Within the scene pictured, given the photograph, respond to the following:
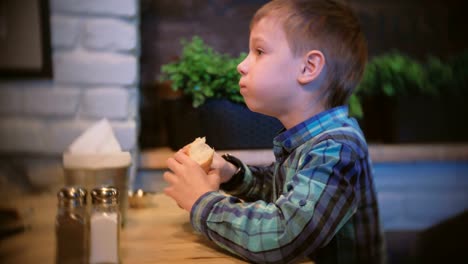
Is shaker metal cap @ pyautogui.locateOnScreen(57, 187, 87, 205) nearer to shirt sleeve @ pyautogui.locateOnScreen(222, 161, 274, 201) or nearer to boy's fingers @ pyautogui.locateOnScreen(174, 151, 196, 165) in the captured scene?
boy's fingers @ pyautogui.locateOnScreen(174, 151, 196, 165)

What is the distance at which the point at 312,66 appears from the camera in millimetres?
635

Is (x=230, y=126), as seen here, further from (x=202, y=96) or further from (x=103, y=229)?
(x=103, y=229)

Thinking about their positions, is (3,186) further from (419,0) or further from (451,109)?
(419,0)

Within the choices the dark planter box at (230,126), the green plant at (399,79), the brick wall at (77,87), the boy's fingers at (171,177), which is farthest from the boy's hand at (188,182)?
the green plant at (399,79)

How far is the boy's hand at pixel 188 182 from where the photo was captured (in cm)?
59

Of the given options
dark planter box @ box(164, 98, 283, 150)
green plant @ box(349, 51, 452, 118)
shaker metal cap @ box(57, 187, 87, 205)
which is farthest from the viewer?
green plant @ box(349, 51, 452, 118)

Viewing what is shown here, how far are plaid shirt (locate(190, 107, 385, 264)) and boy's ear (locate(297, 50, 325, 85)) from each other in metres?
0.06

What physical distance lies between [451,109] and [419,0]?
0.47m

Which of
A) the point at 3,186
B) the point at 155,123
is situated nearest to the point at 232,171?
the point at 3,186

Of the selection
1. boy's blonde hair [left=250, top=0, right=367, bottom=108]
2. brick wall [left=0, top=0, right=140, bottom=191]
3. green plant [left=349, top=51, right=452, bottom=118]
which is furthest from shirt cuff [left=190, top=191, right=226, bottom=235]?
green plant [left=349, top=51, right=452, bottom=118]

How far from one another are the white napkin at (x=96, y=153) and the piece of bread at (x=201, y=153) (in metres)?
0.08

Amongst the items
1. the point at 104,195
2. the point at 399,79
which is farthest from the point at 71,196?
the point at 399,79

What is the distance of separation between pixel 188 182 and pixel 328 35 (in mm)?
280

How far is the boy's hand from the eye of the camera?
1.95ft
